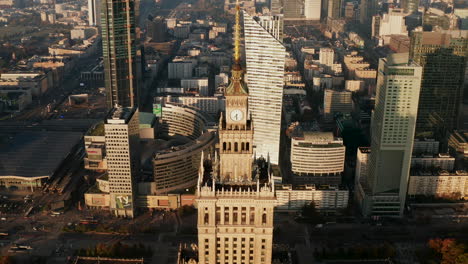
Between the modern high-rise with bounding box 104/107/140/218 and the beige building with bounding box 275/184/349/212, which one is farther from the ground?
the modern high-rise with bounding box 104/107/140/218

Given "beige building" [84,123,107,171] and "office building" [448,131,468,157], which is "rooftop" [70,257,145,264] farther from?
"office building" [448,131,468,157]

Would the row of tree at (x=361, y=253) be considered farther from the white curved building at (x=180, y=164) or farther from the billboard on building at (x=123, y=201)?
the billboard on building at (x=123, y=201)

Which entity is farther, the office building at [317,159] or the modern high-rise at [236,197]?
the office building at [317,159]

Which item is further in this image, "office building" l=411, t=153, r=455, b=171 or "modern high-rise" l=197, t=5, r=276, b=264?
"office building" l=411, t=153, r=455, b=171

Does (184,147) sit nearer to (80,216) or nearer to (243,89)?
Result: (80,216)

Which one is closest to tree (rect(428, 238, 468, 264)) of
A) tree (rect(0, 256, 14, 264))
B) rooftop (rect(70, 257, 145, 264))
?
rooftop (rect(70, 257, 145, 264))

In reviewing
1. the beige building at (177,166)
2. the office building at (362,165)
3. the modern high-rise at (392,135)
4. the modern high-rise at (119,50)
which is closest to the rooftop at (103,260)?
the beige building at (177,166)
